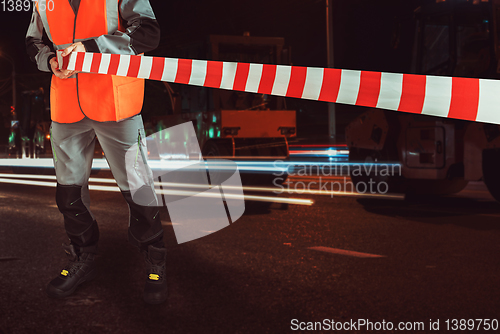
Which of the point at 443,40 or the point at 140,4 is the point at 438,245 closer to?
the point at 140,4

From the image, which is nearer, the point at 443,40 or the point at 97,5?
the point at 97,5

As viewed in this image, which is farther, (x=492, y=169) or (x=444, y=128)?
(x=444, y=128)

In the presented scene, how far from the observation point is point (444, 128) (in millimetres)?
6898

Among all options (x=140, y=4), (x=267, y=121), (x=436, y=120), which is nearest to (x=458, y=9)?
(x=436, y=120)

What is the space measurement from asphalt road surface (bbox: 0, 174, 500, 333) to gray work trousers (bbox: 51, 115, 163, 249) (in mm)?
464

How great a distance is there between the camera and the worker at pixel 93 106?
3121mm

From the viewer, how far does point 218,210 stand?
6918mm

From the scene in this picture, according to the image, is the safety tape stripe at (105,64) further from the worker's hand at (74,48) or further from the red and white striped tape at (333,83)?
the worker's hand at (74,48)

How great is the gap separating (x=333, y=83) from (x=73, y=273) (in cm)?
223

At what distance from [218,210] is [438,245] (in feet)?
10.5

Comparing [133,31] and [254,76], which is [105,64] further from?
[254,76]

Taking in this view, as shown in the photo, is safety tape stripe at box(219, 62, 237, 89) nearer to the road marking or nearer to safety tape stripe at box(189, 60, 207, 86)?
safety tape stripe at box(189, 60, 207, 86)

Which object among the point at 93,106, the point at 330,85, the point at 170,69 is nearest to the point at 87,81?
the point at 93,106

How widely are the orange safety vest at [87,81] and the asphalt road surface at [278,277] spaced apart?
4.10ft
